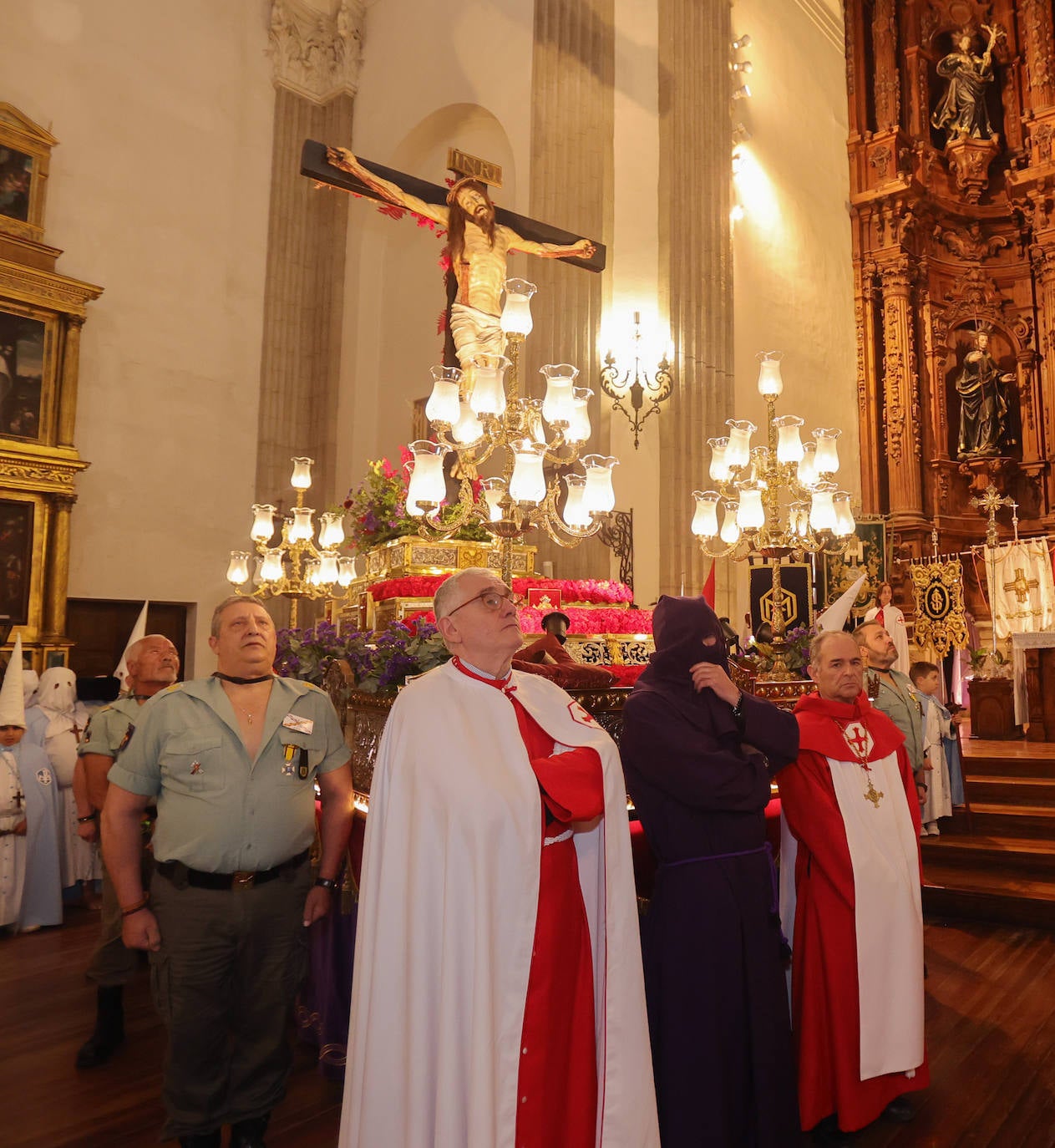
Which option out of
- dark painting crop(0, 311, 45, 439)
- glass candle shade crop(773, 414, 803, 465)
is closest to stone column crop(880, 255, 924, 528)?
glass candle shade crop(773, 414, 803, 465)

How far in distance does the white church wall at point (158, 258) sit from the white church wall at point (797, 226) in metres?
6.75

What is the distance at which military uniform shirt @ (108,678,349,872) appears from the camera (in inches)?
114

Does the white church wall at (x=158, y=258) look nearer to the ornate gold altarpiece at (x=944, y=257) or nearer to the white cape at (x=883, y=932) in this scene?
the white cape at (x=883, y=932)

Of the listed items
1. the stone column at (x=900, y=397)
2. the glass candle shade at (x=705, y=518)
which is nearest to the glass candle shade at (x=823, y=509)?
the glass candle shade at (x=705, y=518)

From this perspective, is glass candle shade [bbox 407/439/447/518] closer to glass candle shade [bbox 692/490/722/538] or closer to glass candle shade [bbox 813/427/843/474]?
glass candle shade [bbox 692/490/722/538]

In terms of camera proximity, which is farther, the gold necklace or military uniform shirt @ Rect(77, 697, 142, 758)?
military uniform shirt @ Rect(77, 697, 142, 758)

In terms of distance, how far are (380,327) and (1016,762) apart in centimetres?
982

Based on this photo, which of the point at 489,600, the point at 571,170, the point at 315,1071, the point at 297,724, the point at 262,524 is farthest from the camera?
the point at 571,170

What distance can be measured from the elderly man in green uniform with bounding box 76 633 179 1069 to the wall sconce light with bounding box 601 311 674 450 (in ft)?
22.4

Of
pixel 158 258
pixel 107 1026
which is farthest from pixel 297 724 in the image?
pixel 158 258

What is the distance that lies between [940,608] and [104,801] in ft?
36.7

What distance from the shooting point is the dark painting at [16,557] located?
9.49 m

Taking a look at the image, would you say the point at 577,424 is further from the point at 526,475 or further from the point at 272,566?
the point at 272,566

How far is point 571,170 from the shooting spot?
10.7 meters
